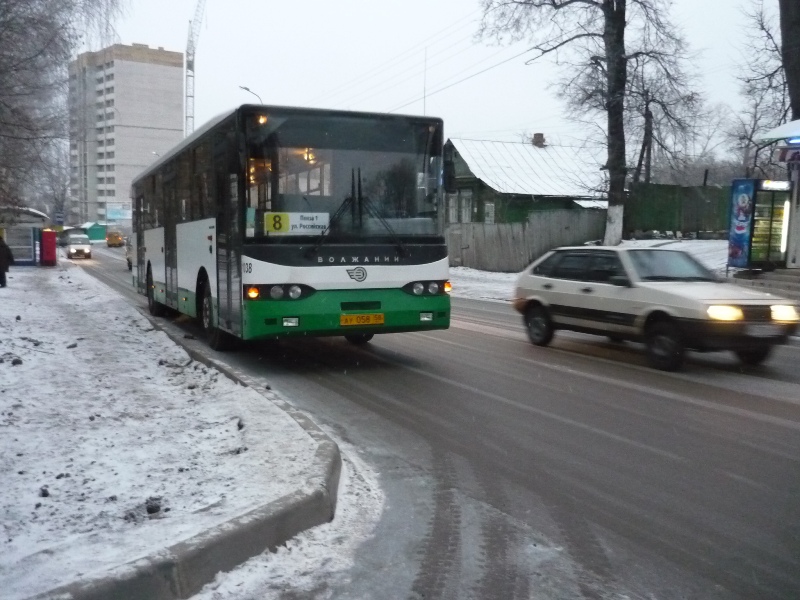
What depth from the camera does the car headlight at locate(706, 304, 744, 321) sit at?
9953 millimetres

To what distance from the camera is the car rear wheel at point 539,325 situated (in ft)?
42.6

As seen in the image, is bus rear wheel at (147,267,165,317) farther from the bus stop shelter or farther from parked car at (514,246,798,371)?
the bus stop shelter

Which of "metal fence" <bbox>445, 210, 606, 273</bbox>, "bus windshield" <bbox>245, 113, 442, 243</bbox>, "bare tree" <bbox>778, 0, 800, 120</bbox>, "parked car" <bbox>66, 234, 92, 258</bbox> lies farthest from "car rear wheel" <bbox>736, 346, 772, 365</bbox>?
"parked car" <bbox>66, 234, 92, 258</bbox>

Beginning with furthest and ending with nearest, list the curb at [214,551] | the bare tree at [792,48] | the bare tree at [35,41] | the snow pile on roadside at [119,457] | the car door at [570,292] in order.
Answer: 1. the bare tree at [792,48]
2. the bare tree at [35,41]
3. the car door at [570,292]
4. the snow pile on roadside at [119,457]
5. the curb at [214,551]

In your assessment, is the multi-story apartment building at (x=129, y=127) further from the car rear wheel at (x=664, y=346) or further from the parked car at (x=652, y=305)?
the car rear wheel at (x=664, y=346)

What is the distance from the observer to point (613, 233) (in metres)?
29.0

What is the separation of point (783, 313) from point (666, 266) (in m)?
1.74

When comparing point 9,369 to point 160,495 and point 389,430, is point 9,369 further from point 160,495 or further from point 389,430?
point 160,495

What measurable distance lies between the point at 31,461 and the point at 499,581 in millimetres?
3288

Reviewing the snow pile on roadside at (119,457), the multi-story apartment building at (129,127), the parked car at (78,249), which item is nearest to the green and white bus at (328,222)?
the snow pile on roadside at (119,457)

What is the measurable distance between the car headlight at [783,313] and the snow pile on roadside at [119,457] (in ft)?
21.2

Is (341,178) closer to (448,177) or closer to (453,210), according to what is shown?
(448,177)

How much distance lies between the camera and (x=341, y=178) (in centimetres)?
1016

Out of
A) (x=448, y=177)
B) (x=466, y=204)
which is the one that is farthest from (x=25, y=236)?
(x=448, y=177)
